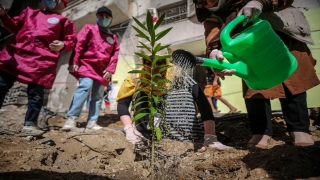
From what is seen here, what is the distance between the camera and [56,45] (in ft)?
6.25

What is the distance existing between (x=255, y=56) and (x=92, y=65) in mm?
1738

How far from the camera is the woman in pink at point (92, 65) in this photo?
2.09 m

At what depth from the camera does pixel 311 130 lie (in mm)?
1691

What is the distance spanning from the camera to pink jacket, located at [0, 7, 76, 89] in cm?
174

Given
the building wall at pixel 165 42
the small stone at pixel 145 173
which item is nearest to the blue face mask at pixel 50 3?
the small stone at pixel 145 173

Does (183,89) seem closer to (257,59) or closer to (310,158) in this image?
(257,59)

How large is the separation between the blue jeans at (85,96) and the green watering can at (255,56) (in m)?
1.32

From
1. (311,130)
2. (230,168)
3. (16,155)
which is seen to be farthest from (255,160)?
(16,155)

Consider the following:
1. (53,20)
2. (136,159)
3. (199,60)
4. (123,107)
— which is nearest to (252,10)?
(199,60)

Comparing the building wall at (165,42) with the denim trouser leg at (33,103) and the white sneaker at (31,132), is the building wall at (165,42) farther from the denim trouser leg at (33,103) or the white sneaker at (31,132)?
the white sneaker at (31,132)

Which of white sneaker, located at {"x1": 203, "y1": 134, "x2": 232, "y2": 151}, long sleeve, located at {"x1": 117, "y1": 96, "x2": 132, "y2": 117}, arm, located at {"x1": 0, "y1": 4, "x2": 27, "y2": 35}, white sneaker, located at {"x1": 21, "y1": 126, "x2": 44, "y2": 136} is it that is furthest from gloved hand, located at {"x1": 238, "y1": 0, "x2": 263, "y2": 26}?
arm, located at {"x1": 0, "y1": 4, "x2": 27, "y2": 35}

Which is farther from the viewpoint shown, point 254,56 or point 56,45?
point 56,45

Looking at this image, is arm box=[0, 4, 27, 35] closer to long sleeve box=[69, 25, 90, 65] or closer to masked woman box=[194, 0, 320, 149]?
long sleeve box=[69, 25, 90, 65]

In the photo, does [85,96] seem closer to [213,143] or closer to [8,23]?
[8,23]
